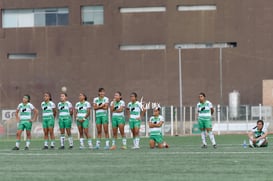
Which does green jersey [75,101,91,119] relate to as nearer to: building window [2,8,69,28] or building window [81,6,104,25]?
building window [81,6,104,25]

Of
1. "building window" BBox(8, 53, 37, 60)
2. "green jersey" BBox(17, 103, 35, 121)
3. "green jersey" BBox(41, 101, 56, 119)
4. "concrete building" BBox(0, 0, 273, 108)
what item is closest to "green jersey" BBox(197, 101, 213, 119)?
"green jersey" BBox(41, 101, 56, 119)

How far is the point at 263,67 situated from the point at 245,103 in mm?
3310

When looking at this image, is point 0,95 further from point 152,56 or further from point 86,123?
point 86,123

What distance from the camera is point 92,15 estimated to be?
2640 inches

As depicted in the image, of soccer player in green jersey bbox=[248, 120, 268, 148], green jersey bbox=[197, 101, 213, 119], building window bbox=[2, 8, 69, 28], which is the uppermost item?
building window bbox=[2, 8, 69, 28]

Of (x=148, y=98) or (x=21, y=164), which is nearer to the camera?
(x=21, y=164)

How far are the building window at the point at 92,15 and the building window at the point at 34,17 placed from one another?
1.45m

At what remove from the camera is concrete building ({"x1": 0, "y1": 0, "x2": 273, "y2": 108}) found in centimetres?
6450

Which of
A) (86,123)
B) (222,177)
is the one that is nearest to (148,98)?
(86,123)

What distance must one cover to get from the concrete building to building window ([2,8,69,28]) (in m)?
0.08

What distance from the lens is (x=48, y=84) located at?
66.9 metres

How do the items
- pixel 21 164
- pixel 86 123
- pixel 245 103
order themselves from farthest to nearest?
pixel 245 103
pixel 86 123
pixel 21 164

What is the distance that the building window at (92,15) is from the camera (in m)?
66.9

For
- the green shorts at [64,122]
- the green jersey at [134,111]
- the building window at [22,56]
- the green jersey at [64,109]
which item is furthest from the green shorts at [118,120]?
the building window at [22,56]
